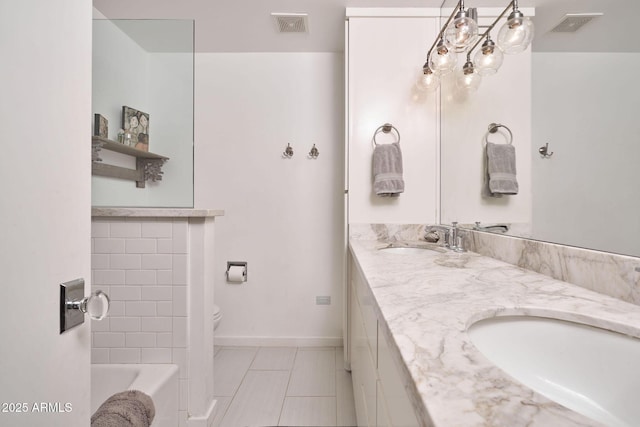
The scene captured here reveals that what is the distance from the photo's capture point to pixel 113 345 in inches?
48.6

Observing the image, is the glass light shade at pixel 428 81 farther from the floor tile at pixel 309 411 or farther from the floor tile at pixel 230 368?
the floor tile at pixel 230 368

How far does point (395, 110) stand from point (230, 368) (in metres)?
2.07

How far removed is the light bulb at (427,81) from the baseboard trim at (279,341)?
1928 mm

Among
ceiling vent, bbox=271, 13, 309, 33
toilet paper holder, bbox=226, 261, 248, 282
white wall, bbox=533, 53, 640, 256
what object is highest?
ceiling vent, bbox=271, 13, 309, 33

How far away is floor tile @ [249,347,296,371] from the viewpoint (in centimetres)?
188

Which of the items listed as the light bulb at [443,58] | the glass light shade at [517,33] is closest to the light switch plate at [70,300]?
the glass light shade at [517,33]

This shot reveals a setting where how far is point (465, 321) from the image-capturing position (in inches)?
19.0

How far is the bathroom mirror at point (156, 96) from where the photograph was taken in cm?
172

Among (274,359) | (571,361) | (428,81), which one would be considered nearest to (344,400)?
(274,359)

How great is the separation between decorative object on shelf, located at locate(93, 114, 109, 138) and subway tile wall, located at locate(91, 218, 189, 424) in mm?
667

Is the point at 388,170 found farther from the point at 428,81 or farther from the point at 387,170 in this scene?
the point at 428,81

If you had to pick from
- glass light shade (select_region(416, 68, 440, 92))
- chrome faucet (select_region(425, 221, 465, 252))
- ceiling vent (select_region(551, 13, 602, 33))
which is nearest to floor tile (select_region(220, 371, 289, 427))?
chrome faucet (select_region(425, 221, 465, 252))

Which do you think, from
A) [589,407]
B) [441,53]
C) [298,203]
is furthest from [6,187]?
[298,203]

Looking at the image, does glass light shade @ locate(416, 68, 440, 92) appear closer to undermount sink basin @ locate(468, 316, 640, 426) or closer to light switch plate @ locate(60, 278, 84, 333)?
undermount sink basin @ locate(468, 316, 640, 426)
